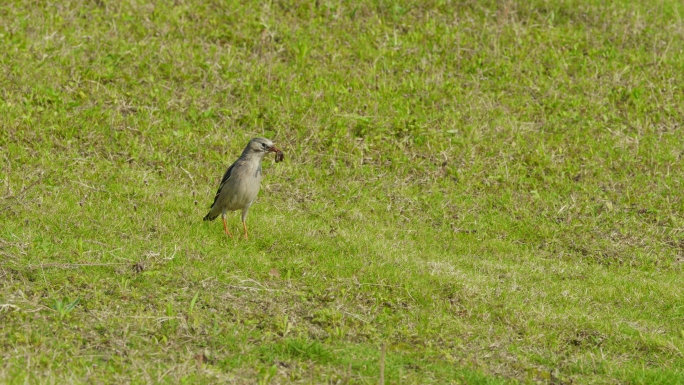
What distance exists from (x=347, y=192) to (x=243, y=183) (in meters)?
2.72

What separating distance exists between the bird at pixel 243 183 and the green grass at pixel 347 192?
0.99 ft

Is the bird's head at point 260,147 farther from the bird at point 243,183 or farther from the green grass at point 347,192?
the green grass at point 347,192

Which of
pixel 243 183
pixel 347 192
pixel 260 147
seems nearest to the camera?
pixel 243 183

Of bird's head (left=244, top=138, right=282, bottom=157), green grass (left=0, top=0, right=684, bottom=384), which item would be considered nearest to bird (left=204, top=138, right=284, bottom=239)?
bird's head (left=244, top=138, right=282, bottom=157)

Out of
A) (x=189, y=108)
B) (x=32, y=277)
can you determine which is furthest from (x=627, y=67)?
(x=32, y=277)

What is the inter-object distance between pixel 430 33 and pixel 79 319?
10.8 m

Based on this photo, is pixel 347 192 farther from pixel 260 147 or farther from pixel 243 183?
pixel 243 183

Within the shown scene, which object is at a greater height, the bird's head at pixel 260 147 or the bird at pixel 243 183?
the bird's head at pixel 260 147

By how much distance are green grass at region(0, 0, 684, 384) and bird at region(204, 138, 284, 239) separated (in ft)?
0.99

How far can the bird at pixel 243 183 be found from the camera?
10578 mm

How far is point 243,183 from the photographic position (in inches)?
416

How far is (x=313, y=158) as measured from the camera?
1370 centimetres

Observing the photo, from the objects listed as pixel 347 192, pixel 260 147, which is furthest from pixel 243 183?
pixel 347 192

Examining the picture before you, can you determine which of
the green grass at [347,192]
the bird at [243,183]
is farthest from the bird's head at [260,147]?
the green grass at [347,192]
